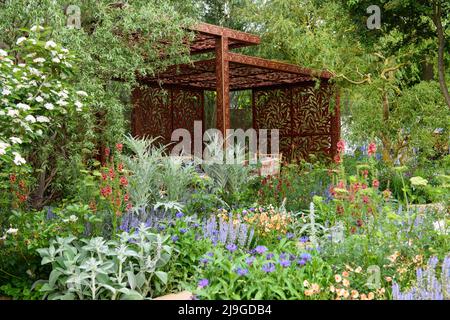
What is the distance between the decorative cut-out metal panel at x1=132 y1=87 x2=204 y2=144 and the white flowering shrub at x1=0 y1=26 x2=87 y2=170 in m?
6.50

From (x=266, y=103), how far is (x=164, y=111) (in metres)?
2.67

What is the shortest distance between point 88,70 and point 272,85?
735cm

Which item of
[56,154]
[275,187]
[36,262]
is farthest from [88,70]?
[36,262]

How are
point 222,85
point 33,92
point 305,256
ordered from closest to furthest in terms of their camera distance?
point 305,256 < point 33,92 < point 222,85

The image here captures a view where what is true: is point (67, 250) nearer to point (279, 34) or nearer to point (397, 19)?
point (397, 19)

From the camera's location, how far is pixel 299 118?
12.7m

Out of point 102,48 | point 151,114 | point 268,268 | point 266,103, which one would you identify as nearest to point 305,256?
point 268,268

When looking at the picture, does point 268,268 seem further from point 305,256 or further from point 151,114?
point 151,114

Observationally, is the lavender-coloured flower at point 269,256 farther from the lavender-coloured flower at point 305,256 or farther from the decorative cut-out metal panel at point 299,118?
the decorative cut-out metal panel at point 299,118

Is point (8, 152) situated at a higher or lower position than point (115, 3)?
lower

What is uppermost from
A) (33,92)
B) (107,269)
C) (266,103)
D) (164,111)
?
(266,103)

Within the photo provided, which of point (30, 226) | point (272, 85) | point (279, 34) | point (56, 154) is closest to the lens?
point (30, 226)

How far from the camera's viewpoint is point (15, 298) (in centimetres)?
340

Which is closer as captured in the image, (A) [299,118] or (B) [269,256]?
(B) [269,256]
